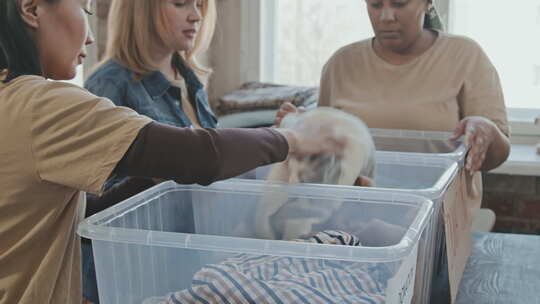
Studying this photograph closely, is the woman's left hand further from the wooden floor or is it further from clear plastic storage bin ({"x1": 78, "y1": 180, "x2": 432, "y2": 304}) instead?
clear plastic storage bin ({"x1": 78, "y1": 180, "x2": 432, "y2": 304})

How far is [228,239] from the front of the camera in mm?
619

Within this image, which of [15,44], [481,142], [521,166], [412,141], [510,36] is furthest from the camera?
[510,36]

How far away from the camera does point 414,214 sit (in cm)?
79

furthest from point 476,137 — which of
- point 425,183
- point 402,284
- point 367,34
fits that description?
point 367,34

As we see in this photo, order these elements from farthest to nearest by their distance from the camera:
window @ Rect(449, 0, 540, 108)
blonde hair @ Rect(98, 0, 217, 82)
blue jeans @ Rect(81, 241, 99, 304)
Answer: window @ Rect(449, 0, 540, 108) < blonde hair @ Rect(98, 0, 217, 82) < blue jeans @ Rect(81, 241, 99, 304)

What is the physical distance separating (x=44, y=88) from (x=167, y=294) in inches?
11.0

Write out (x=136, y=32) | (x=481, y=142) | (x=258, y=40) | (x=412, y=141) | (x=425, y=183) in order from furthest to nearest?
(x=258, y=40)
(x=136, y=32)
(x=412, y=141)
(x=481, y=142)
(x=425, y=183)

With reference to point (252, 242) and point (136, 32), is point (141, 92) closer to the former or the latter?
point (136, 32)

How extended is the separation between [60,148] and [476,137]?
94 cm

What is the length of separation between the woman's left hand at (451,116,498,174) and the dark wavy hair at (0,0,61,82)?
829 millimetres

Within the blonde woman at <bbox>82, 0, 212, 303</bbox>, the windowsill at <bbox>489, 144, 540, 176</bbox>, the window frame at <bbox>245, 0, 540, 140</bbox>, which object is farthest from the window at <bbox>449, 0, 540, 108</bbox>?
the blonde woman at <bbox>82, 0, 212, 303</bbox>

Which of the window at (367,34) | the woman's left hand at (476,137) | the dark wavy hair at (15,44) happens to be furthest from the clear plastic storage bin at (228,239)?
the window at (367,34)

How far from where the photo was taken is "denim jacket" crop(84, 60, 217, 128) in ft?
4.78

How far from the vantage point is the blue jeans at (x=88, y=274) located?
1117 mm
